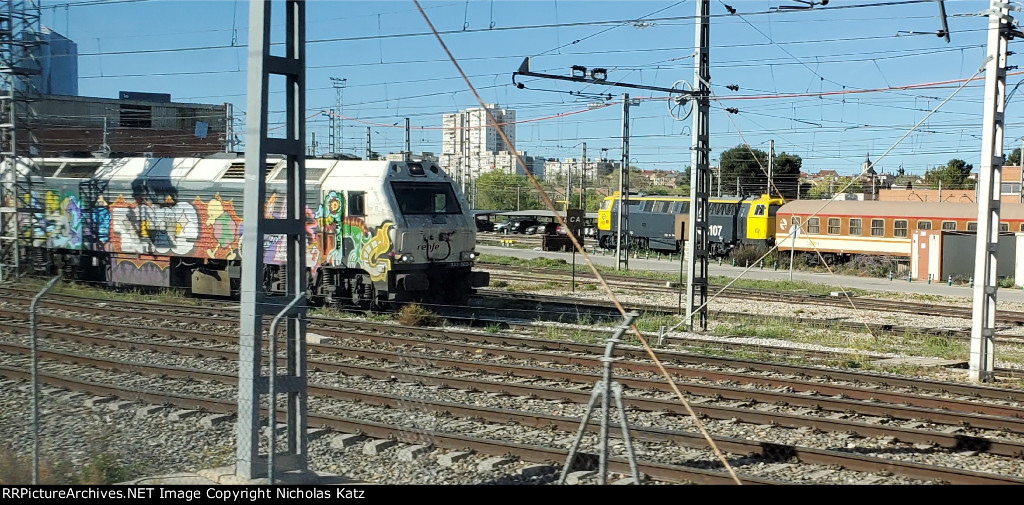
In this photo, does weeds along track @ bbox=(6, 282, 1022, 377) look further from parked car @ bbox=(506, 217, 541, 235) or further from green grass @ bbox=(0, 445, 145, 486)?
parked car @ bbox=(506, 217, 541, 235)

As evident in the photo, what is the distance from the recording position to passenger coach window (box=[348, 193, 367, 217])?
17438 millimetres

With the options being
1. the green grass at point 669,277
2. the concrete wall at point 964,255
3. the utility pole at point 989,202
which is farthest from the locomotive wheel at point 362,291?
the concrete wall at point 964,255

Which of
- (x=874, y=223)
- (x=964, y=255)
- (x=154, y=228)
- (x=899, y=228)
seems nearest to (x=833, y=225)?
(x=874, y=223)

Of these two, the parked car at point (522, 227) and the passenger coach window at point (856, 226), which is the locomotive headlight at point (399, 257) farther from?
the parked car at point (522, 227)

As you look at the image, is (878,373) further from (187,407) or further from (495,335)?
(187,407)

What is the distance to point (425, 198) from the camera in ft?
59.7

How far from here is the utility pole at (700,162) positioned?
636 inches

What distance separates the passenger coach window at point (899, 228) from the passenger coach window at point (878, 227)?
44 centimetres

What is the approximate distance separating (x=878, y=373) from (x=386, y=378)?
6.99 metres

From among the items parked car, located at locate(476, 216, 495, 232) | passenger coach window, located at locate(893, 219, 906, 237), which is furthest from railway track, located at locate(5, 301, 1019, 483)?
parked car, located at locate(476, 216, 495, 232)

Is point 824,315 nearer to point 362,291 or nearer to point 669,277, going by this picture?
point 669,277

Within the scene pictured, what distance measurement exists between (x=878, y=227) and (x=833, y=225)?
2206 millimetres

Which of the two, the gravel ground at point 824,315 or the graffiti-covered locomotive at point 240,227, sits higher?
the graffiti-covered locomotive at point 240,227
